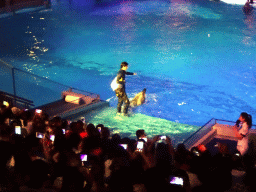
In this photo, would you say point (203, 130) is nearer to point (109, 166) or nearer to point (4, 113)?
point (109, 166)

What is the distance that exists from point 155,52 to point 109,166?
17.6m

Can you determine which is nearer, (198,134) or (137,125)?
(198,134)

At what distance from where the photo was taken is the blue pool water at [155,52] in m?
13.6

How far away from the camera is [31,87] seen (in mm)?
11977

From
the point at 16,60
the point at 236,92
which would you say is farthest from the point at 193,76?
the point at 16,60

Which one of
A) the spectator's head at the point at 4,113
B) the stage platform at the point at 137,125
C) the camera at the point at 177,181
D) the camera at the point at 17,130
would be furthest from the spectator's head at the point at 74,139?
the stage platform at the point at 137,125

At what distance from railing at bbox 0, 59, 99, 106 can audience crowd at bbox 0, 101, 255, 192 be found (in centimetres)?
566

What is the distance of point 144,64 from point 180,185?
15.3 m

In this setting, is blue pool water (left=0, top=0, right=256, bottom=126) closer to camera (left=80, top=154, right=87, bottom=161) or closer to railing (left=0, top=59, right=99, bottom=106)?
railing (left=0, top=59, right=99, bottom=106)

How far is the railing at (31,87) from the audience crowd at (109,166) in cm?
566

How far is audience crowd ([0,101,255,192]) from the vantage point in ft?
15.0

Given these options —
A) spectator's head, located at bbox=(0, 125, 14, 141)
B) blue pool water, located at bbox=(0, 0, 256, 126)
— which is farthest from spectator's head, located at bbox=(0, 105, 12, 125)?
blue pool water, located at bbox=(0, 0, 256, 126)

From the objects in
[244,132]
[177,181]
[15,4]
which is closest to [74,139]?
[177,181]

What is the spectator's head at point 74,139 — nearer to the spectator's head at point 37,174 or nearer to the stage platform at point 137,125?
the spectator's head at point 37,174
